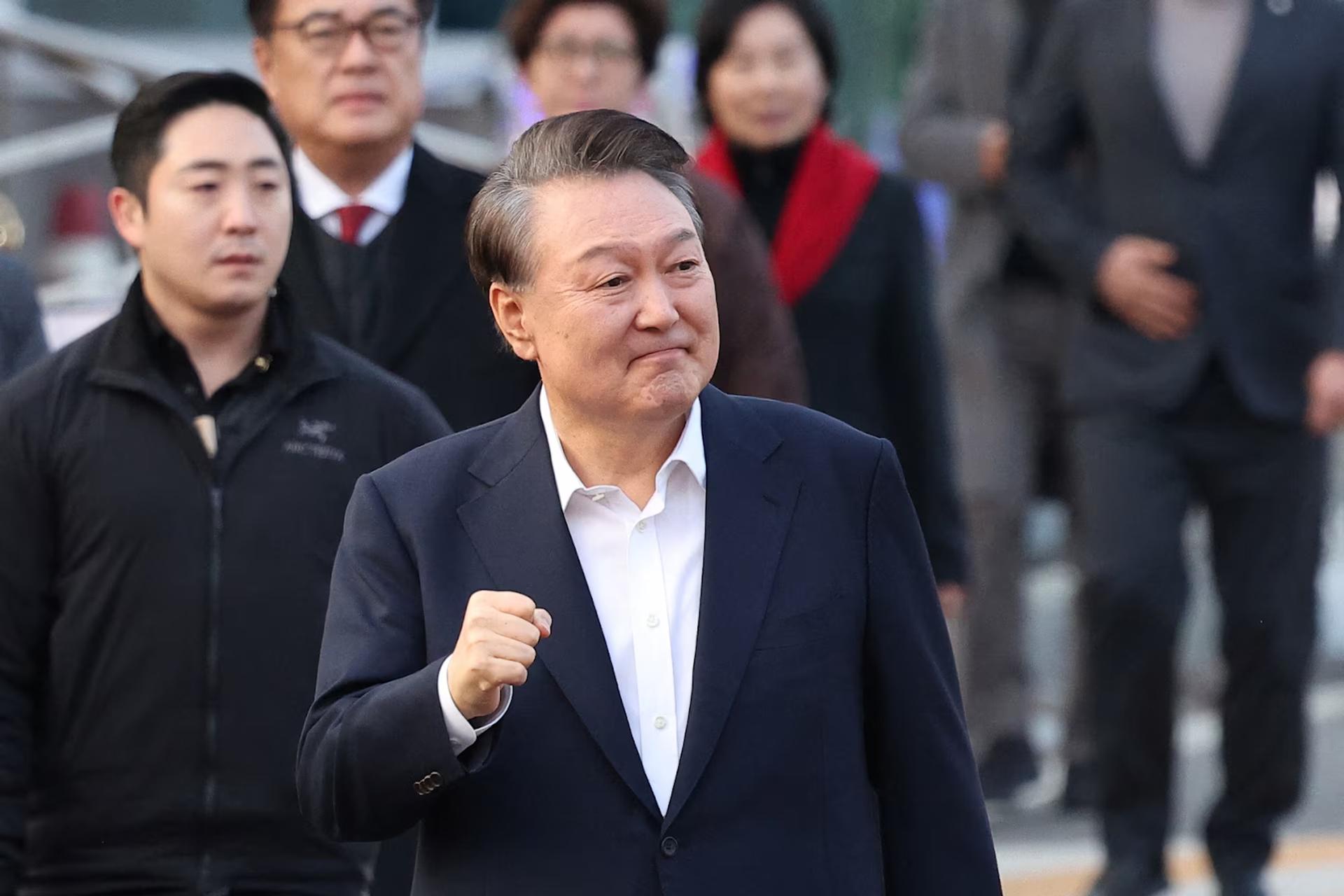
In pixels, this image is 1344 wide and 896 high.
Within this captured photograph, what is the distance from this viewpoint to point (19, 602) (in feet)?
14.3

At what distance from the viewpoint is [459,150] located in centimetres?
1116

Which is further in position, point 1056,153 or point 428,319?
point 1056,153

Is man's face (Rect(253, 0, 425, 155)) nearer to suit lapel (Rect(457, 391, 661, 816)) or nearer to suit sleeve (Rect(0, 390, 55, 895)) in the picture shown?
suit sleeve (Rect(0, 390, 55, 895))

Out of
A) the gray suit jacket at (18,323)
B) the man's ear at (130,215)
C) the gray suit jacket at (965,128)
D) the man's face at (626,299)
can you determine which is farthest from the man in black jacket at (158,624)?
the gray suit jacket at (965,128)

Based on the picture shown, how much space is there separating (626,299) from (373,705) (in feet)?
1.87

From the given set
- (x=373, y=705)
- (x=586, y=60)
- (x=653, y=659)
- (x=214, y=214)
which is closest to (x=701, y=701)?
(x=653, y=659)

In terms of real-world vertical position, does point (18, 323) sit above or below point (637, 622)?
above

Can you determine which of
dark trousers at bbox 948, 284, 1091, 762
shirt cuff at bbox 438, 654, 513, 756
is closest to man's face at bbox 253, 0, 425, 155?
shirt cuff at bbox 438, 654, 513, 756

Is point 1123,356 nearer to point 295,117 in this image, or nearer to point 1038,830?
Result: point 1038,830

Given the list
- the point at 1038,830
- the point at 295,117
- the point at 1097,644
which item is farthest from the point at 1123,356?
the point at 295,117

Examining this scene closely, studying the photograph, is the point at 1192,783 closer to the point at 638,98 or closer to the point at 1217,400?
the point at 1217,400

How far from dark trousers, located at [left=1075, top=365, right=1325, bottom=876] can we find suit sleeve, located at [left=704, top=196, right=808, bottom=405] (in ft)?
3.60

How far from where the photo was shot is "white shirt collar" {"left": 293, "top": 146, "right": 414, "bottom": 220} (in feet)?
17.8

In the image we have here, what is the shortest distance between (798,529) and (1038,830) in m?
4.22
